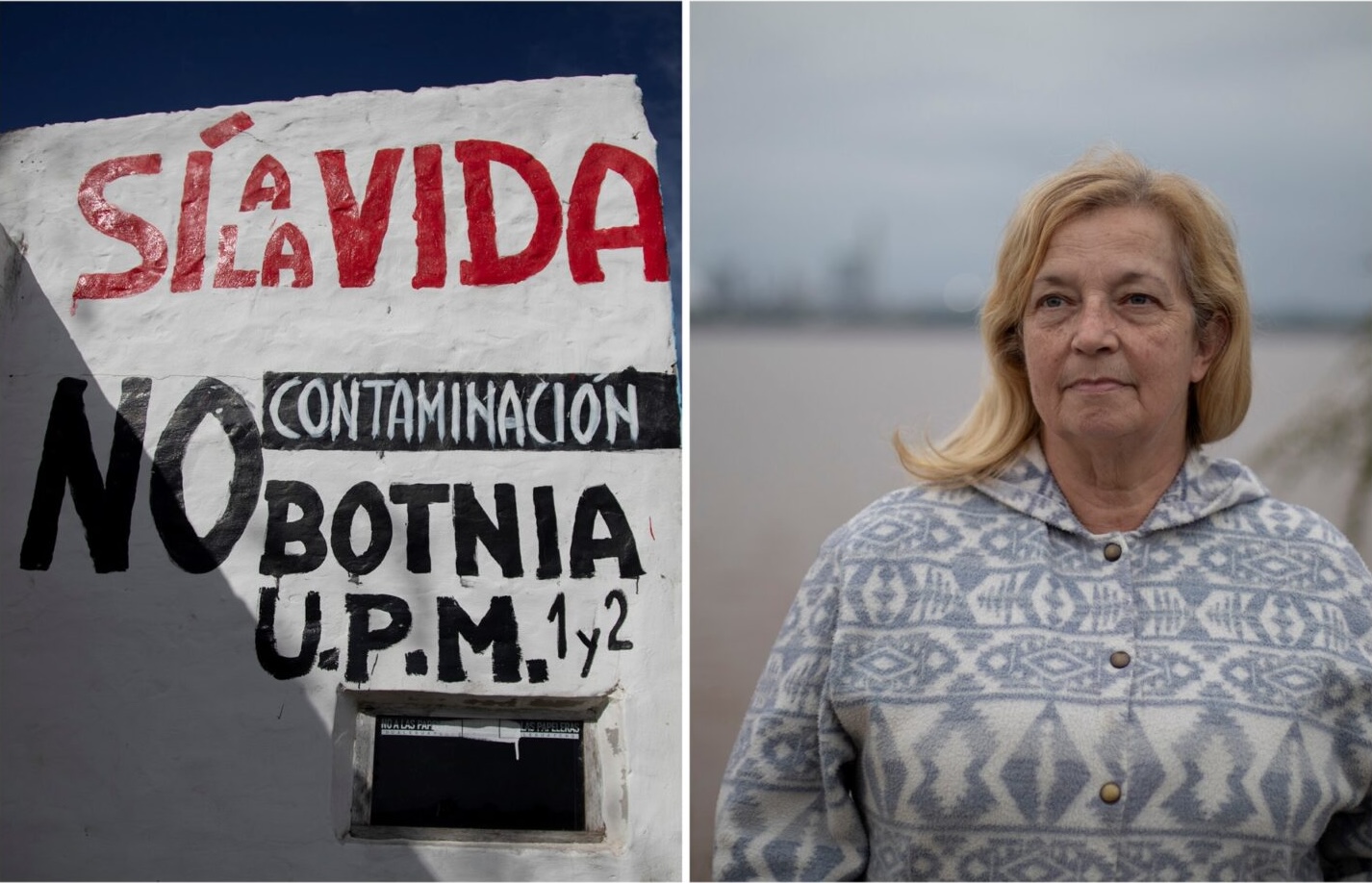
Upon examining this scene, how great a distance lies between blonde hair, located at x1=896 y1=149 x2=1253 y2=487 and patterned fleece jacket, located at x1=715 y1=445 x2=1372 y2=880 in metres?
0.08

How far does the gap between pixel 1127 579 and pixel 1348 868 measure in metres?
0.74

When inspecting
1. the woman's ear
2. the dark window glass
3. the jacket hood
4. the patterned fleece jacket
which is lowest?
the dark window glass

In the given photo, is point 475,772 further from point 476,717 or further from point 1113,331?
point 1113,331

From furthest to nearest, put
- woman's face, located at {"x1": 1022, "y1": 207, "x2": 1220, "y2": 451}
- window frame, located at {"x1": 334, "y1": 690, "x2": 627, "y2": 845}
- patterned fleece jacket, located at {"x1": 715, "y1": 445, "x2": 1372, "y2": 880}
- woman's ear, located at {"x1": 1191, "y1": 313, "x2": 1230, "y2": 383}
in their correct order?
window frame, located at {"x1": 334, "y1": 690, "x2": 627, "y2": 845}
woman's ear, located at {"x1": 1191, "y1": 313, "x2": 1230, "y2": 383}
woman's face, located at {"x1": 1022, "y1": 207, "x2": 1220, "y2": 451}
patterned fleece jacket, located at {"x1": 715, "y1": 445, "x2": 1372, "y2": 880}

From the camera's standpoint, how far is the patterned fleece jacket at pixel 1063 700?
2059mm

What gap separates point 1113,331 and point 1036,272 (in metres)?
0.20

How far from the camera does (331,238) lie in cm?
377

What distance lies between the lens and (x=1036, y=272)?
2293 millimetres

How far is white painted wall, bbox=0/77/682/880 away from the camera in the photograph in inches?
138

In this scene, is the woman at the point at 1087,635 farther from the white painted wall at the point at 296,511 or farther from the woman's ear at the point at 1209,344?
the white painted wall at the point at 296,511

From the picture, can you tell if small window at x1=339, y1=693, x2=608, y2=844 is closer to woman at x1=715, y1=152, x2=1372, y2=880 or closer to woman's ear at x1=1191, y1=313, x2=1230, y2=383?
woman at x1=715, y1=152, x2=1372, y2=880

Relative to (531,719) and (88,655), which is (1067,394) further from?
(88,655)

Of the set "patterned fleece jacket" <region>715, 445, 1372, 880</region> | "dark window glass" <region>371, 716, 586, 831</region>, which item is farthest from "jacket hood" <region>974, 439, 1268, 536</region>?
"dark window glass" <region>371, 716, 586, 831</region>

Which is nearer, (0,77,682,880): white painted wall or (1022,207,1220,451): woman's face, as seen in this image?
(1022,207,1220,451): woman's face
